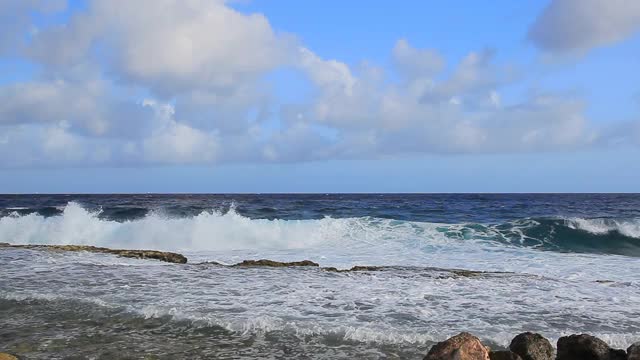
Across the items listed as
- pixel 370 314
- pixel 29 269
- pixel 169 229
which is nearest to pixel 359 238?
pixel 169 229

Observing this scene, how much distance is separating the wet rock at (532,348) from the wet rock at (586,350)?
16cm

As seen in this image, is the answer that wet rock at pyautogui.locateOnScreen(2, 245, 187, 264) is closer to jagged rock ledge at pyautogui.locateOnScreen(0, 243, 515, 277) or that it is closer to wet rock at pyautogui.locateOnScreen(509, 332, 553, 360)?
jagged rock ledge at pyautogui.locateOnScreen(0, 243, 515, 277)

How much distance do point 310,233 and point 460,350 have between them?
17412 mm

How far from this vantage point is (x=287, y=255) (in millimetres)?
16406

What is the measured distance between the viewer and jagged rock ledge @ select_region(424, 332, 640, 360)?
4715 millimetres

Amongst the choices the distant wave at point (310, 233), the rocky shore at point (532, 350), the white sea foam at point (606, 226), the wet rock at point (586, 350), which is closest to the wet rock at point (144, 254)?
the distant wave at point (310, 233)

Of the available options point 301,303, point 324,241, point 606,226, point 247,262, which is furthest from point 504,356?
point 606,226

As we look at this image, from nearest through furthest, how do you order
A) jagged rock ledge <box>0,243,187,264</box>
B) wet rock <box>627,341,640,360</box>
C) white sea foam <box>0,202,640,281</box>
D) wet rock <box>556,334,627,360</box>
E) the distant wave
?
wet rock <box>627,341,640,360</box> → wet rock <box>556,334,627,360</box> → jagged rock ledge <box>0,243,187,264</box> → white sea foam <box>0,202,640,281</box> → the distant wave

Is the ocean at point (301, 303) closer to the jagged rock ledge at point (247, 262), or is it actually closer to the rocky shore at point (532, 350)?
the jagged rock ledge at point (247, 262)

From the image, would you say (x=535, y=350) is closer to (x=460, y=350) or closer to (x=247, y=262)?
(x=460, y=350)

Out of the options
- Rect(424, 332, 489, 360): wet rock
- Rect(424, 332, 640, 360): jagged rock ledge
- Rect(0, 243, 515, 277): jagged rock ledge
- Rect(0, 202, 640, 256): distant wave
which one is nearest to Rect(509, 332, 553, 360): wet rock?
Rect(424, 332, 640, 360): jagged rock ledge

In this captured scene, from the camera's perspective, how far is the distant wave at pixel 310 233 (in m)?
20.1

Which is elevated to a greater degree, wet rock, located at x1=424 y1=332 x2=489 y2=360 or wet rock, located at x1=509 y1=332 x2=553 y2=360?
wet rock, located at x1=424 y1=332 x2=489 y2=360

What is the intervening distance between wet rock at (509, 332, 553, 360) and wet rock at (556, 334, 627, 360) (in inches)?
6.2
